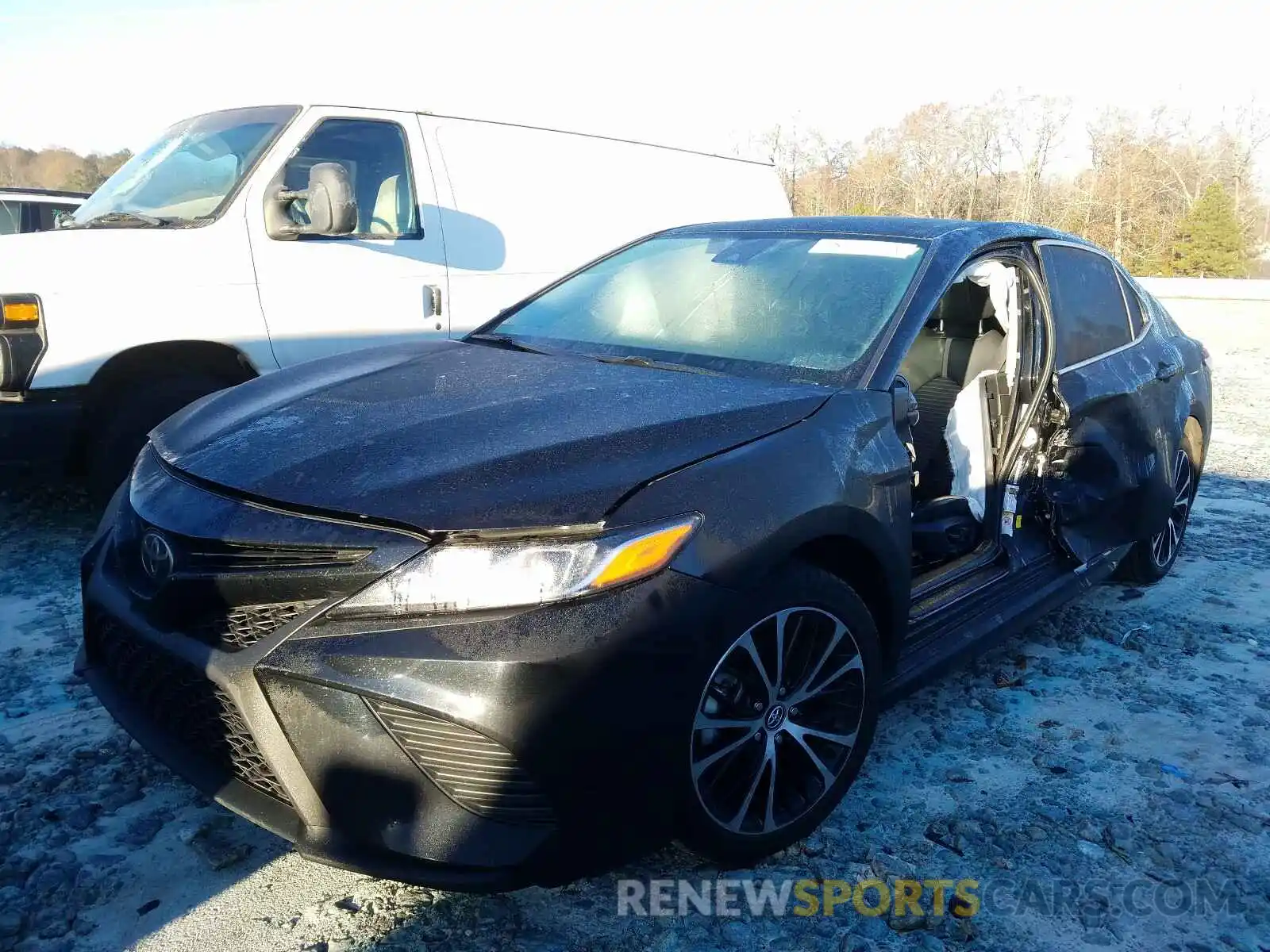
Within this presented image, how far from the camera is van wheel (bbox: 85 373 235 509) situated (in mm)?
4242

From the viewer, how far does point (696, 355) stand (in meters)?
3.01

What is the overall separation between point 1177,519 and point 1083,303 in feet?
4.74

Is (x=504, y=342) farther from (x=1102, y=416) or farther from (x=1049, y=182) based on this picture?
(x=1049, y=182)

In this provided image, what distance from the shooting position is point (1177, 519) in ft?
15.2

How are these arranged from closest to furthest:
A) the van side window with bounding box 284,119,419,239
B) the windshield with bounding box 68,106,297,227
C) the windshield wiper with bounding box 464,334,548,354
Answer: the windshield wiper with bounding box 464,334,548,354 < the windshield with bounding box 68,106,297,227 < the van side window with bounding box 284,119,419,239

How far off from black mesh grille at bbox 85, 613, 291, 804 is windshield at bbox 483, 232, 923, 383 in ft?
5.25

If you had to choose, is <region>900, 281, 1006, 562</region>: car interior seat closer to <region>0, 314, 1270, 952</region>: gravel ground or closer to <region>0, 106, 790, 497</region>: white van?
<region>0, 314, 1270, 952</region>: gravel ground

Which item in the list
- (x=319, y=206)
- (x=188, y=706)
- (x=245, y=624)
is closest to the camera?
(x=245, y=624)

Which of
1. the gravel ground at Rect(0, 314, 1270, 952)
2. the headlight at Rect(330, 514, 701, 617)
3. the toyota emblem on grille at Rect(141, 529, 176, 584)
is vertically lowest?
the gravel ground at Rect(0, 314, 1270, 952)

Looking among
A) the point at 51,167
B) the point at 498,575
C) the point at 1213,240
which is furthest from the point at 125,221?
the point at 1213,240

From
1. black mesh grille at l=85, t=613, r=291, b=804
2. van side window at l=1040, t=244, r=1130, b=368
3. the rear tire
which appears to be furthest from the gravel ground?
van side window at l=1040, t=244, r=1130, b=368

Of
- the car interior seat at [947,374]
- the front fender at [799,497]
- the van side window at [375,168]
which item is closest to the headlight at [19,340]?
the van side window at [375,168]

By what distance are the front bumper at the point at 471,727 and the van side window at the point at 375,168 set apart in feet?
11.5

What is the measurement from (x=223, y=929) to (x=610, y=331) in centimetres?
207
